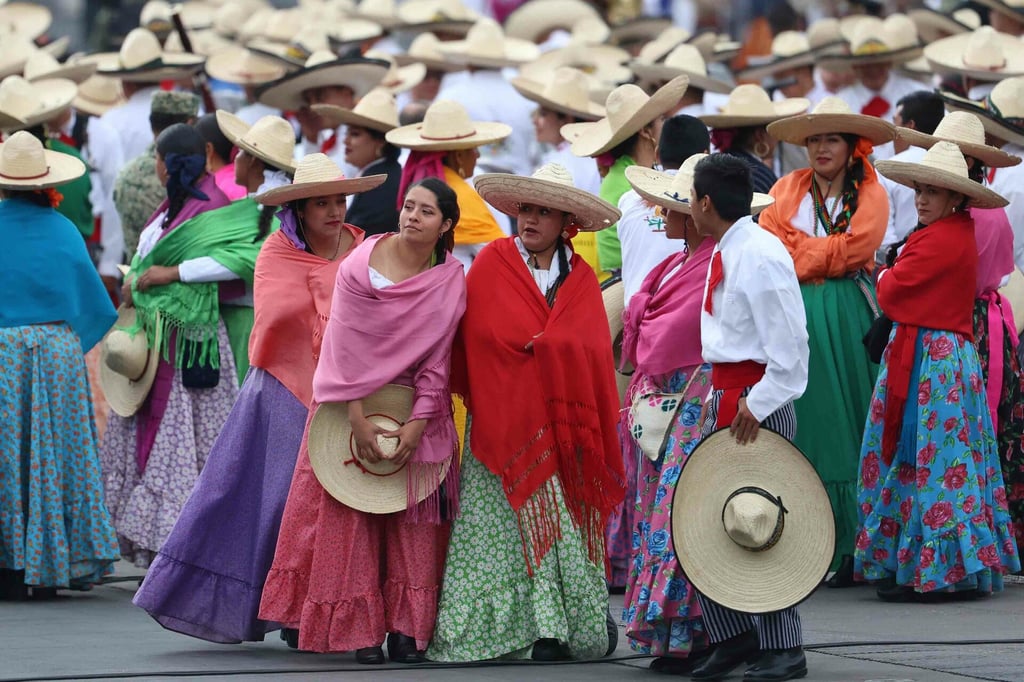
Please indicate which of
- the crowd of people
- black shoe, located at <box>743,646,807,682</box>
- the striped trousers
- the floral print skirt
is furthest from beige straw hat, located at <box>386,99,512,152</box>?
black shoe, located at <box>743,646,807,682</box>

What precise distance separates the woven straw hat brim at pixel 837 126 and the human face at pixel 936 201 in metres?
0.53

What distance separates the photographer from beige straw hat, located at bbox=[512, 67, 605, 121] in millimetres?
12852

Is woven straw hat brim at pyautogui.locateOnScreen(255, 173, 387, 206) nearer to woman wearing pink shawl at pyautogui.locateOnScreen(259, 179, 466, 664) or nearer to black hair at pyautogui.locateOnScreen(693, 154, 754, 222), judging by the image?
woman wearing pink shawl at pyautogui.locateOnScreen(259, 179, 466, 664)

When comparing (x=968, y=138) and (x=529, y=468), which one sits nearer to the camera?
(x=529, y=468)

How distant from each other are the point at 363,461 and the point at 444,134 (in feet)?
11.6

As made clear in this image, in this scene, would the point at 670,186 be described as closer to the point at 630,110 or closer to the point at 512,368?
the point at 512,368

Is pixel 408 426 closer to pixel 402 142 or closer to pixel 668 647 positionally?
pixel 668 647

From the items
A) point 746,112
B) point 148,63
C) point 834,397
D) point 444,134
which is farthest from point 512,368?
point 148,63

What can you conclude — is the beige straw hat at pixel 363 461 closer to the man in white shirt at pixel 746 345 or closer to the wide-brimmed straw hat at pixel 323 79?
the man in white shirt at pixel 746 345

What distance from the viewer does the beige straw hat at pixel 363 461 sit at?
7926 millimetres

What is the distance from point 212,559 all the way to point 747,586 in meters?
2.36

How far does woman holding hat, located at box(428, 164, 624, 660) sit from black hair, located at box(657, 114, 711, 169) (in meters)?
1.70

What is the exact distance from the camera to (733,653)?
747 cm

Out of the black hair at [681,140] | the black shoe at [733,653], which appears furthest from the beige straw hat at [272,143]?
the black shoe at [733,653]
